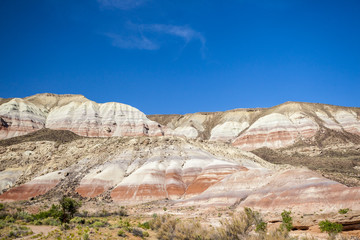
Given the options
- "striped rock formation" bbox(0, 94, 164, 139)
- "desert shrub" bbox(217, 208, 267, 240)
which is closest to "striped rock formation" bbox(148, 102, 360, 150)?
"striped rock formation" bbox(0, 94, 164, 139)

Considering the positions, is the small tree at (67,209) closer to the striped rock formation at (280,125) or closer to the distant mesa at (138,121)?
the distant mesa at (138,121)

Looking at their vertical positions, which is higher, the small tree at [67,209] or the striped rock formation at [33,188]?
the striped rock formation at [33,188]

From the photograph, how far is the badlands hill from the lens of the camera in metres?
35.1

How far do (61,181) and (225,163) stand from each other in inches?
1205

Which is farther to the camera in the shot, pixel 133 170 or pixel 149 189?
pixel 133 170

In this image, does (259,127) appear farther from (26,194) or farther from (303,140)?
(26,194)

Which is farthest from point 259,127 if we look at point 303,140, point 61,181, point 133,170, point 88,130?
point 61,181

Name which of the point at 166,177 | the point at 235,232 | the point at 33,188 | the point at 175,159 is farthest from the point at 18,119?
the point at 235,232

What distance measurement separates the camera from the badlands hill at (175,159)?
35094 millimetres

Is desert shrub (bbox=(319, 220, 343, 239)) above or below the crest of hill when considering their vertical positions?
below

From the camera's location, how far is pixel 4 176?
188 feet

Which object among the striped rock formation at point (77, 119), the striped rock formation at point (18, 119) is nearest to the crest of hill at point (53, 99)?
the striped rock formation at point (77, 119)

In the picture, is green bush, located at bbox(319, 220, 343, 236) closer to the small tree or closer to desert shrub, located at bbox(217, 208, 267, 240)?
desert shrub, located at bbox(217, 208, 267, 240)

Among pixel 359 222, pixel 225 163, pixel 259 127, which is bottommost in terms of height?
pixel 359 222
